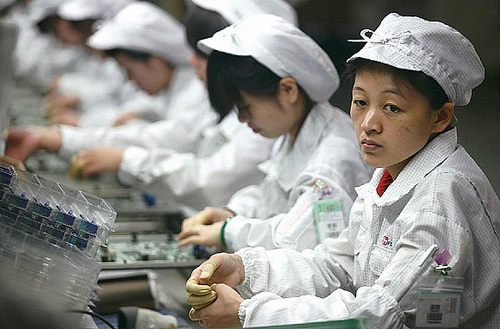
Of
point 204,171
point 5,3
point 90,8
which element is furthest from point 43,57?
point 204,171

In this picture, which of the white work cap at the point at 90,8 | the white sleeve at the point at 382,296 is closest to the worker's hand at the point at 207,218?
the white sleeve at the point at 382,296

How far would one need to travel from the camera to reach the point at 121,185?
9.11 feet

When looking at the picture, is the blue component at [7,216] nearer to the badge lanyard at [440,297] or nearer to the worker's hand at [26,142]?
the badge lanyard at [440,297]

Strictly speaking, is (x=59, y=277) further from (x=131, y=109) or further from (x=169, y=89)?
(x=131, y=109)

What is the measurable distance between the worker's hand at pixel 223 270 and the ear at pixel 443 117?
403 mm

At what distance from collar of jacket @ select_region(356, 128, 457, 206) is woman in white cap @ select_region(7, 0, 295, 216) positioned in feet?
3.42

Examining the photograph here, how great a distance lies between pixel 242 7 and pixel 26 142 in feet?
3.32

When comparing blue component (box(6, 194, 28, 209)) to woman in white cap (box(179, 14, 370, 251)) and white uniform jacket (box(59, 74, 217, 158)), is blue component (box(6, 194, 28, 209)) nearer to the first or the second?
woman in white cap (box(179, 14, 370, 251))

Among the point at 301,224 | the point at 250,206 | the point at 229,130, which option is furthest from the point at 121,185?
the point at 301,224

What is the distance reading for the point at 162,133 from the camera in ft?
9.82

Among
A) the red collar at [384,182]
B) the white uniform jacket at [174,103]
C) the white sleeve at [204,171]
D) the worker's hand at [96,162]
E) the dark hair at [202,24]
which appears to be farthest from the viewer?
the white uniform jacket at [174,103]

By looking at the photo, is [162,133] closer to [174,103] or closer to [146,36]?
[174,103]

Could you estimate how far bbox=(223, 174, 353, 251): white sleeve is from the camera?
5.29 feet

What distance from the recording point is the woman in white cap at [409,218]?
3.66 ft
